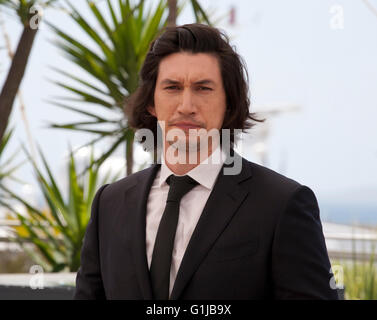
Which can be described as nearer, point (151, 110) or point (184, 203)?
point (184, 203)

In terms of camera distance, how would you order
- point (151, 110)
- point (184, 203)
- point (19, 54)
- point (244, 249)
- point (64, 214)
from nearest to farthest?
point (244, 249) < point (184, 203) < point (151, 110) < point (19, 54) < point (64, 214)

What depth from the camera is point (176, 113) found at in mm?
1028

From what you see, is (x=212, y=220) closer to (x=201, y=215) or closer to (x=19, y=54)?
(x=201, y=215)

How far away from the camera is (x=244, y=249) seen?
948 millimetres

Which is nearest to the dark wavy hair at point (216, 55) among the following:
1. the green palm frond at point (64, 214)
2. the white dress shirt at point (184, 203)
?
the white dress shirt at point (184, 203)

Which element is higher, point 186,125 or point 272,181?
point 186,125

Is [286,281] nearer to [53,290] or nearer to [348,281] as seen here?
[53,290]

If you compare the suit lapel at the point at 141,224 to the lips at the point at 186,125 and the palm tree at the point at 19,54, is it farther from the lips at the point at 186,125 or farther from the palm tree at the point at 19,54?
the palm tree at the point at 19,54

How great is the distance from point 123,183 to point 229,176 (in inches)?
9.2

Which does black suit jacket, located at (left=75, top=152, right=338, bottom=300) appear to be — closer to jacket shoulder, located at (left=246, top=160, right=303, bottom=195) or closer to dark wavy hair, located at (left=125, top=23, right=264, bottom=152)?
jacket shoulder, located at (left=246, top=160, right=303, bottom=195)

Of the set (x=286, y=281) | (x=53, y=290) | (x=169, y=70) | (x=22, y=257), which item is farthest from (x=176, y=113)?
(x=22, y=257)

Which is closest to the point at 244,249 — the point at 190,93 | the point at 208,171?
the point at 208,171

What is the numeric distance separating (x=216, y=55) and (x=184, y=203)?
292mm

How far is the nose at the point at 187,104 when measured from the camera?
101 centimetres
